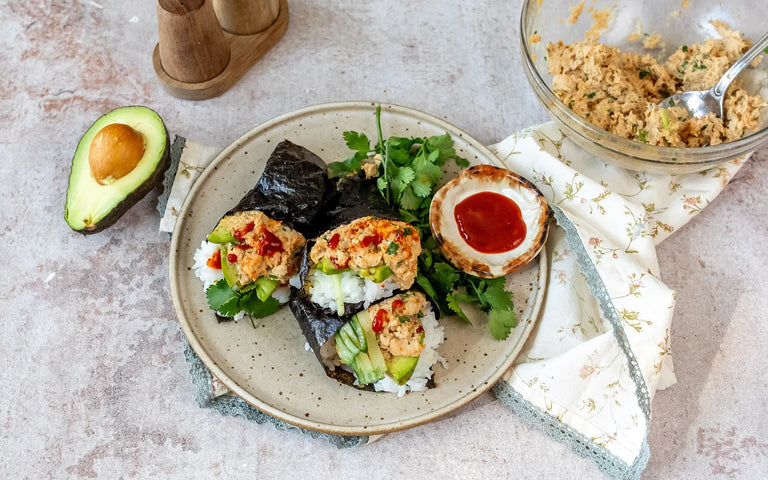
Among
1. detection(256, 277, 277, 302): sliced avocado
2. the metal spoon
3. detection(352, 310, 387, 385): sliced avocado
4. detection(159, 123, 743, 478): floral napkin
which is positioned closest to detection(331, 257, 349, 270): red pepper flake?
detection(352, 310, 387, 385): sliced avocado

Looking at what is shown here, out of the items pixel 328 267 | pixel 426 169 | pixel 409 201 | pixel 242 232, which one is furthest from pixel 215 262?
pixel 426 169

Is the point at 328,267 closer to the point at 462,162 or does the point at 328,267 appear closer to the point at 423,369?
the point at 423,369

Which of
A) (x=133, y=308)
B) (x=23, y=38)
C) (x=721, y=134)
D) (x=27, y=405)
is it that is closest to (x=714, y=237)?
(x=721, y=134)

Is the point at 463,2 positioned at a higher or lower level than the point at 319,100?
higher

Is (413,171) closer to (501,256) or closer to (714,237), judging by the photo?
(501,256)

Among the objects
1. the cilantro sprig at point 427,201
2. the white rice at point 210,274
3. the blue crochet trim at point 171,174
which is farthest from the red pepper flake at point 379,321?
the blue crochet trim at point 171,174

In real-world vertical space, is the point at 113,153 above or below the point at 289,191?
above
